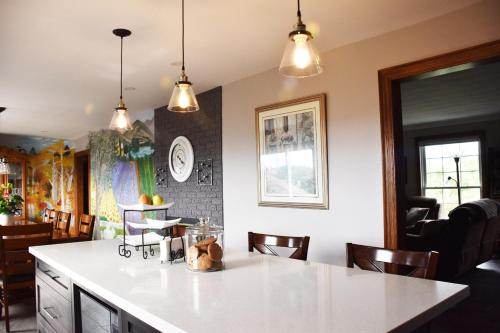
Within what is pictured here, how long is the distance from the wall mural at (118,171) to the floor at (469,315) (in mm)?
2083

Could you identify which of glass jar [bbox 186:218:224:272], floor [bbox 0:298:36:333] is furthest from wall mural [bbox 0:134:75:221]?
glass jar [bbox 186:218:224:272]

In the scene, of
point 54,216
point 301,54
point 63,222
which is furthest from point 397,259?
point 54,216

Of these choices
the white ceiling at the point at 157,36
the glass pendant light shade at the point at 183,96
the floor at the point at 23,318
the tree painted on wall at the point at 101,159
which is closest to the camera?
the glass pendant light shade at the point at 183,96

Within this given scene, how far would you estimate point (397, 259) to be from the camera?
1668 millimetres

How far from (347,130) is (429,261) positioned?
159 centimetres

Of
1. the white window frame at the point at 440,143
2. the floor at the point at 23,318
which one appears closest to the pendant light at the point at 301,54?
the floor at the point at 23,318

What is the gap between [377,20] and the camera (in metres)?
2.54

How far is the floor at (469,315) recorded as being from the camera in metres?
3.09

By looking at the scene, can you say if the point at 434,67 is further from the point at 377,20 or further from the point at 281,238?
the point at 281,238

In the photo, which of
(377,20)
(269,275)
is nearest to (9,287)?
(269,275)

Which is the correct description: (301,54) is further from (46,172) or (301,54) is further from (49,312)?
(46,172)

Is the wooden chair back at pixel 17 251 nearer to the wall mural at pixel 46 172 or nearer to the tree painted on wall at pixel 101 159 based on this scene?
the tree painted on wall at pixel 101 159

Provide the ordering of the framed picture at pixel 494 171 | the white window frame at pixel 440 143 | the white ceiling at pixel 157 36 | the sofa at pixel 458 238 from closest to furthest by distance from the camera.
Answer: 1. the white ceiling at pixel 157 36
2. the sofa at pixel 458 238
3. the framed picture at pixel 494 171
4. the white window frame at pixel 440 143

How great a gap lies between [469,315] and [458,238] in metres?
0.94
